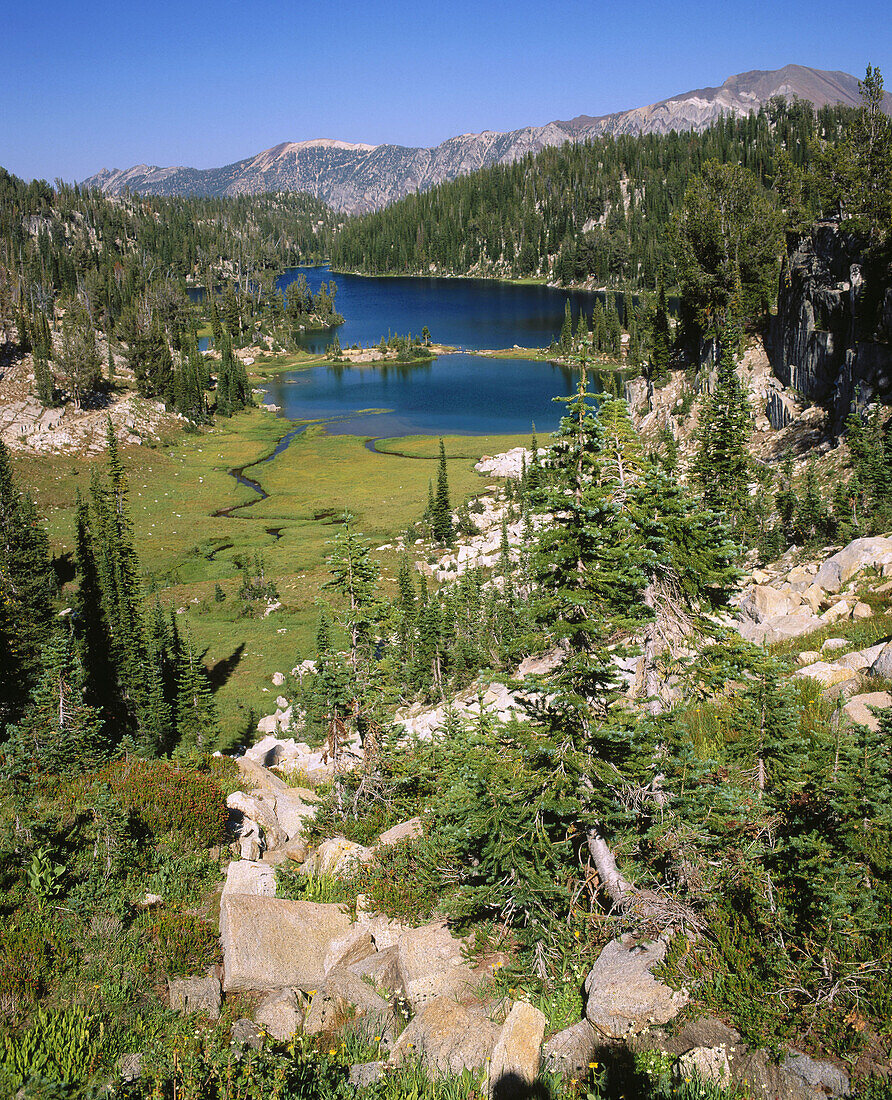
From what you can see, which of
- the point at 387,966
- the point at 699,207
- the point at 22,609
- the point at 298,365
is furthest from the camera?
the point at 298,365

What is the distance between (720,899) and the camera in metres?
8.29

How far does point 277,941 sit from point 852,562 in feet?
67.5

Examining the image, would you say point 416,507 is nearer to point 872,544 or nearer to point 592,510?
point 872,544

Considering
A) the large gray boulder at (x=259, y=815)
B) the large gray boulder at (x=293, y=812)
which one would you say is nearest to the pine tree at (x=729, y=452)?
the large gray boulder at (x=293, y=812)

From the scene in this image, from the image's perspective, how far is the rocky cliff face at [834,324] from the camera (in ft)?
119

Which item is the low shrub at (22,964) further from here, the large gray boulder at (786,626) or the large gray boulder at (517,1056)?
the large gray boulder at (786,626)

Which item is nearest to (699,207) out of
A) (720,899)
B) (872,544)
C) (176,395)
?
(872,544)

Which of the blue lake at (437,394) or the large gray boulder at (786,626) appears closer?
the large gray boulder at (786,626)

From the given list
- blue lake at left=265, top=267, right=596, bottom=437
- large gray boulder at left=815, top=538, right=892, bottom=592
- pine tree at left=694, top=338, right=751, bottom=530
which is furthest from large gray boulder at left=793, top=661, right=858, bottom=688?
blue lake at left=265, top=267, right=596, bottom=437

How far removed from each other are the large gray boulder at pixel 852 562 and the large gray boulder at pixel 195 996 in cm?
2030

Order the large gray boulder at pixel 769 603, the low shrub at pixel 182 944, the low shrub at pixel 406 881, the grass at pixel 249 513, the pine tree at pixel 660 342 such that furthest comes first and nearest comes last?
1. the pine tree at pixel 660 342
2. the grass at pixel 249 513
3. the large gray boulder at pixel 769 603
4. the low shrub at pixel 406 881
5. the low shrub at pixel 182 944

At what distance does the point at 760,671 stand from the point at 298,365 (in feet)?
570

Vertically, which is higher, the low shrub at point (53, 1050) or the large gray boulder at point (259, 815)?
the low shrub at point (53, 1050)

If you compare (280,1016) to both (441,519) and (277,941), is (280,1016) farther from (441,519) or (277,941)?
(441,519)
